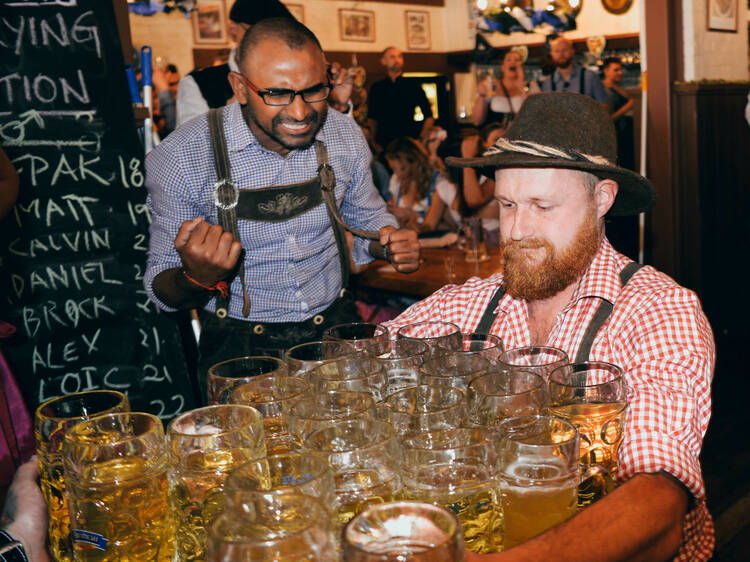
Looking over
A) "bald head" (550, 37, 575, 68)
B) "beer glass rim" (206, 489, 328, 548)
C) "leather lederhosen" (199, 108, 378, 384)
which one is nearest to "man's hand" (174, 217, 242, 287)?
"leather lederhosen" (199, 108, 378, 384)

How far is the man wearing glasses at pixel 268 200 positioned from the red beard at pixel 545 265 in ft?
1.59

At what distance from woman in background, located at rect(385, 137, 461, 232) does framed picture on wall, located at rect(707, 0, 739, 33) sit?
6.79 ft

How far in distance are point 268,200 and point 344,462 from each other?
5.39 ft

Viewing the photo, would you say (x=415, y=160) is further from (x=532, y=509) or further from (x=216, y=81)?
(x=532, y=509)

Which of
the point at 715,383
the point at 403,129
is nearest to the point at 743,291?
the point at 715,383

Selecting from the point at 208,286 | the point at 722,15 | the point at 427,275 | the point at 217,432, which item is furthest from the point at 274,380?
the point at 722,15

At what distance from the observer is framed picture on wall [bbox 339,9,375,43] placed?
36.4ft

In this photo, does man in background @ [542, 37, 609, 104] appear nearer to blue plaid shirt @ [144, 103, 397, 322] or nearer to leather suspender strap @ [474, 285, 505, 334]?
blue plaid shirt @ [144, 103, 397, 322]

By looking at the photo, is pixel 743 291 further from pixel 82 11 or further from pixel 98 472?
pixel 98 472

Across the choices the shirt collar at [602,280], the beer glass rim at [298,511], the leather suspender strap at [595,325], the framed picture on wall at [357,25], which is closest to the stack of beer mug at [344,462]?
the beer glass rim at [298,511]

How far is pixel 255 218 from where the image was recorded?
237cm

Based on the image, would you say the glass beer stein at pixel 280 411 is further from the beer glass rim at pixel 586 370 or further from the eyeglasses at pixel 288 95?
the eyeglasses at pixel 288 95

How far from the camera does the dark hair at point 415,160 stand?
503 cm

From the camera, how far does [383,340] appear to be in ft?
4.23
